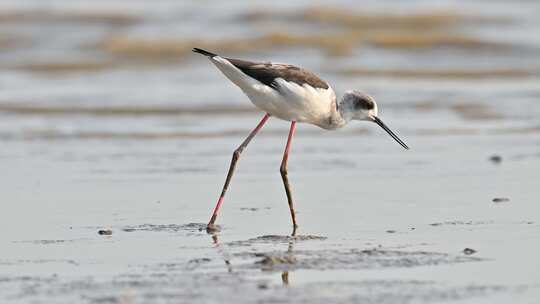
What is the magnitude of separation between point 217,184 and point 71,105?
237 inches

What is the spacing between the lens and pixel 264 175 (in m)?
10.4

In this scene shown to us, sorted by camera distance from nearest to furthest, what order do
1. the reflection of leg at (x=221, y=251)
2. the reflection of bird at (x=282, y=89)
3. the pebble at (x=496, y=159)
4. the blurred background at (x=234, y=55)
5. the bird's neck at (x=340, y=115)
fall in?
the reflection of leg at (x=221, y=251) → the reflection of bird at (x=282, y=89) → the bird's neck at (x=340, y=115) → the pebble at (x=496, y=159) → the blurred background at (x=234, y=55)

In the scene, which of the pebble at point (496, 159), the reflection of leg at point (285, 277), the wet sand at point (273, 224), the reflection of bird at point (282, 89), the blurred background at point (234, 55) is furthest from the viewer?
the blurred background at point (234, 55)

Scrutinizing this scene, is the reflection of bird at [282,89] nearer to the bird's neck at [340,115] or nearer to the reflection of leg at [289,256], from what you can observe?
the bird's neck at [340,115]

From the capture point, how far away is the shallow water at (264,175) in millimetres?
6398

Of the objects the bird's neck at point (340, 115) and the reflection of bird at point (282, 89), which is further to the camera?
the bird's neck at point (340, 115)

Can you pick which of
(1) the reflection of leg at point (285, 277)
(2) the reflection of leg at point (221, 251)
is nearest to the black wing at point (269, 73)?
(2) the reflection of leg at point (221, 251)

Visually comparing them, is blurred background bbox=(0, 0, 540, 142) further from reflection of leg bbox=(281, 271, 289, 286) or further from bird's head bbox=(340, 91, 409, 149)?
reflection of leg bbox=(281, 271, 289, 286)

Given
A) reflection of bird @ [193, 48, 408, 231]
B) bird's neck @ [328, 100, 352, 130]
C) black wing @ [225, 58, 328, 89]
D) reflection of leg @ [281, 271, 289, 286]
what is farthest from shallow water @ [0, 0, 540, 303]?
black wing @ [225, 58, 328, 89]

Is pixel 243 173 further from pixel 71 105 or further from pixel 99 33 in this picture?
pixel 99 33

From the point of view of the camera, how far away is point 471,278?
6391 millimetres

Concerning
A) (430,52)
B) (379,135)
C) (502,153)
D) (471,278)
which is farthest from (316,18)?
(471,278)

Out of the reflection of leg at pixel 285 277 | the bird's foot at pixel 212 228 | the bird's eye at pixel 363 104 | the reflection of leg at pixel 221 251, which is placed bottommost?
the reflection of leg at pixel 285 277

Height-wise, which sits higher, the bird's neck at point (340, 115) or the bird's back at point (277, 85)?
the bird's back at point (277, 85)
